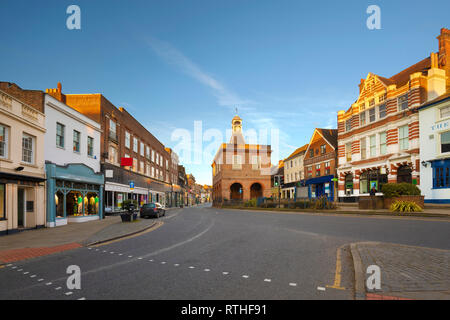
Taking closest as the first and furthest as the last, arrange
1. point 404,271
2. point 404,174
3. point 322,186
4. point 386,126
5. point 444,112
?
point 404,271 < point 444,112 < point 404,174 < point 386,126 < point 322,186

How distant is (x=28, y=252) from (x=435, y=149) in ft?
91.0

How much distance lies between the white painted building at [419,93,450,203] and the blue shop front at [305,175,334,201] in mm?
14738

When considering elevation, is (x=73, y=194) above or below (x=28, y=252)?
above

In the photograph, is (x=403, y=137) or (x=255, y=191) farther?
(x=255, y=191)

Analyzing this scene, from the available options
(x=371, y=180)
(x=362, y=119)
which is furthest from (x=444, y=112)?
(x=362, y=119)

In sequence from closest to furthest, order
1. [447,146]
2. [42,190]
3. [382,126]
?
[42,190]
[447,146]
[382,126]

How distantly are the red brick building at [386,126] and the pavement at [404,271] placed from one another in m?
21.4

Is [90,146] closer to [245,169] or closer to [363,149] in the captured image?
[363,149]

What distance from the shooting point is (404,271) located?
545 cm

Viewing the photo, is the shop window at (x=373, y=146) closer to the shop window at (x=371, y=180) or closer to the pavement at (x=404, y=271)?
the shop window at (x=371, y=180)
